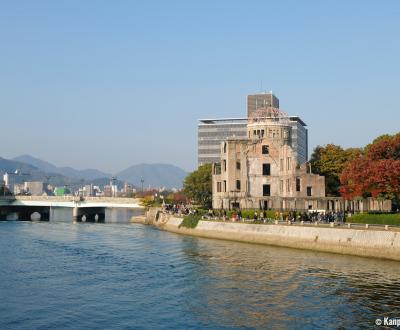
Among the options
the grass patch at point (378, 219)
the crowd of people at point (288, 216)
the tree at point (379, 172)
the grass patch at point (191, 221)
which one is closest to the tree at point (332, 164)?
the crowd of people at point (288, 216)

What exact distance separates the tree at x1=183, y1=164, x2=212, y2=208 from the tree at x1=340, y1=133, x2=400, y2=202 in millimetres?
65269

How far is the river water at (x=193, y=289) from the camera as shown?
136 feet

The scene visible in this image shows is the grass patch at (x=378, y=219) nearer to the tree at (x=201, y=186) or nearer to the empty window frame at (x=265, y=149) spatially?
the empty window frame at (x=265, y=149)

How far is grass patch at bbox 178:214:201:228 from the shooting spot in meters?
111

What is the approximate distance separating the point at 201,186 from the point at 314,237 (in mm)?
75769

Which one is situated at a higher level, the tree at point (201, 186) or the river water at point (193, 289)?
the tree at point (201, 186)

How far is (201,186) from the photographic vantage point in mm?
154250

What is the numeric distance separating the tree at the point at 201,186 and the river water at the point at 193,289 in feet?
232

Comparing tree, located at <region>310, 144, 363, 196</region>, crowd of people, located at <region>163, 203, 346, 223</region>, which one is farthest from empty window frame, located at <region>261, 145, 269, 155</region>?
crowd of people, located at <region>163, 203, 346, 223</region>

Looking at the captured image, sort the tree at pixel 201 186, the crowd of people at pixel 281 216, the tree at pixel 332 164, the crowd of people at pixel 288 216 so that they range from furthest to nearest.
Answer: the tree at pixel 201 186 < the tree at pixel 332 164 < the crowd of people at pixel 281 216 < the crowd of people at pixel 288 216

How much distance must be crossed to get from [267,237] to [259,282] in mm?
33708

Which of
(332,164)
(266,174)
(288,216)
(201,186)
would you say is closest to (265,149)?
(266,174)

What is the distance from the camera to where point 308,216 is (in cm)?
9388

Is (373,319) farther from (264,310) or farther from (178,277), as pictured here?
(178,277)
